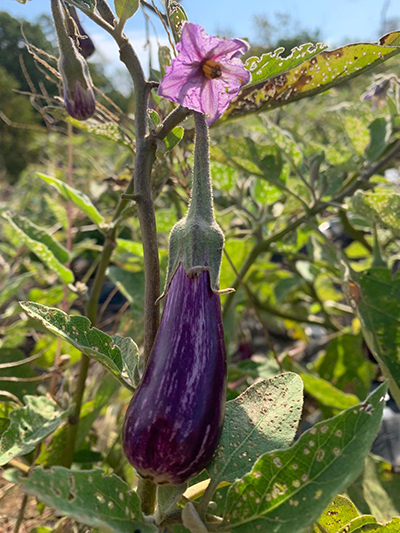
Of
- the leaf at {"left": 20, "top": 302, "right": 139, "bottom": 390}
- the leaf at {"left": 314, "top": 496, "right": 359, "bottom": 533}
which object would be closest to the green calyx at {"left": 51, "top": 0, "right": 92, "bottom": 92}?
the leaf at {"left": 20, "top": 302, "right": 139, "bottom": 390}

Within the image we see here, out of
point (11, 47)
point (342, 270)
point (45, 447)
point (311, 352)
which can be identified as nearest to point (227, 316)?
point (342, 270)

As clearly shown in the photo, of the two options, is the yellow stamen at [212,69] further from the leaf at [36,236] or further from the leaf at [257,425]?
the leaf at [36,236]

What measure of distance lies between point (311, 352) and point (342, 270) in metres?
0.85

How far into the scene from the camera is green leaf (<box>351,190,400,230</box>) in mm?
658

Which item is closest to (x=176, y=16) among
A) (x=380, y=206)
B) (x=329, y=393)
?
(x=380, y=206)

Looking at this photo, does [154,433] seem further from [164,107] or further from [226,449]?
[164,107]

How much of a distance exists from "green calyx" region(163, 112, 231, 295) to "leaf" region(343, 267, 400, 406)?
32 centimetres

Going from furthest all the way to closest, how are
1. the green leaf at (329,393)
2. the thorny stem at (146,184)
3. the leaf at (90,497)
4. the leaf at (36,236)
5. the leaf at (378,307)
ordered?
the green leaf at (329,393) < the leaf at (36,236) < the leaf at (378,307) < the thorny stem at (146,184) < the leaf at (90,497)

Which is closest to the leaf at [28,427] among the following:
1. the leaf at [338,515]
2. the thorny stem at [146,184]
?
the thorny stem at [146,184]

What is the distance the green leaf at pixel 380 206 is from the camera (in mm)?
658

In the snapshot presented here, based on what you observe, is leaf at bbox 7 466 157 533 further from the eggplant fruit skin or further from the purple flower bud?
the purple flower bud

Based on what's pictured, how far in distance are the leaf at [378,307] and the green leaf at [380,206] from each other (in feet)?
0.24

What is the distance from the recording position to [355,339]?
1.15 metres

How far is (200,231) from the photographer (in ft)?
1.22
